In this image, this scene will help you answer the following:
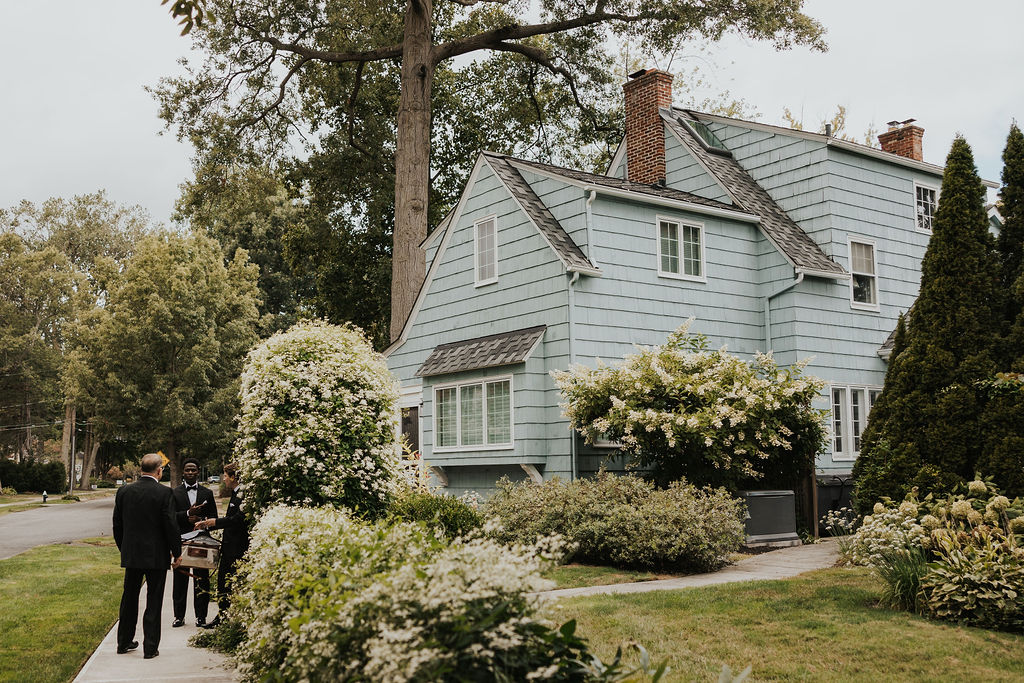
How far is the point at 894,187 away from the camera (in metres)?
20.1

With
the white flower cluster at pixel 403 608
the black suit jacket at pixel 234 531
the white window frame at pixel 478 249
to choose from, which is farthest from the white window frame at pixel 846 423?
the white flower cluster at pixel 403 608

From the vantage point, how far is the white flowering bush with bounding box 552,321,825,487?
13.5 m

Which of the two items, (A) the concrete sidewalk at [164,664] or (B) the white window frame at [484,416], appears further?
(B) the white window frame at [484,416]

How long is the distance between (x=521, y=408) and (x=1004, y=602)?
9.00 metres

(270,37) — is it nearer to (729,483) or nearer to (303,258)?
(303,258)

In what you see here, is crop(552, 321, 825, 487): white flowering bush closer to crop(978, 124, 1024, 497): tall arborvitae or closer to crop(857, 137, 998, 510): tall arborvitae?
crop(857, 137, 998, 510): tall arborvitae

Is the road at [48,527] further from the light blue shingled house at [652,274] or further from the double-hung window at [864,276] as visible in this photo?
the double-hung window at [864,276]

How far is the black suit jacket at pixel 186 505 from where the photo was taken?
1009cm

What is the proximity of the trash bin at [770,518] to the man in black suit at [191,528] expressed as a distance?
807cm

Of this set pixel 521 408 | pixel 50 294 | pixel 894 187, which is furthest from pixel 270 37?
pixel 50 294

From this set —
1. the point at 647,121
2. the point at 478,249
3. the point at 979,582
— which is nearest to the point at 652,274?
the point at 478,249

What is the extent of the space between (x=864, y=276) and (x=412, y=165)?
38.4 feet

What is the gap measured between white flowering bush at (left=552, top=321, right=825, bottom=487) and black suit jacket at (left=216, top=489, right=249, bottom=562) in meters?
6.25

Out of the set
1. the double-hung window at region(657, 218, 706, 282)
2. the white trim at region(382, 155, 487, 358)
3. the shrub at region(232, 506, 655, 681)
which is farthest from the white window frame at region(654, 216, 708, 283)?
the shrub at region(232, 506, 655, 681)
